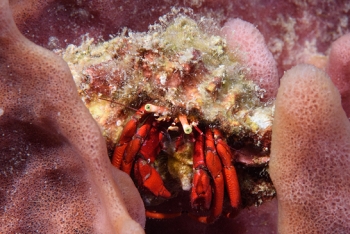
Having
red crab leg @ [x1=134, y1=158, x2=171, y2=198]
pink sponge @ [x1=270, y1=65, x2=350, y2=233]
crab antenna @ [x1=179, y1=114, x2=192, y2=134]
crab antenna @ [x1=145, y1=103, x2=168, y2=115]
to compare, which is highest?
pink sponge @ [x1=270, y1=65, x2=350, y2=233]

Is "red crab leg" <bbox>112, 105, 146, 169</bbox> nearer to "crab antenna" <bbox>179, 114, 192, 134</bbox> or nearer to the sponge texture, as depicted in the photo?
"crab antenna" <bbox>179, 114, 192, 134</bbox>

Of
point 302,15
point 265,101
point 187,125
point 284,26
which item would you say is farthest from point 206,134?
point 302,15

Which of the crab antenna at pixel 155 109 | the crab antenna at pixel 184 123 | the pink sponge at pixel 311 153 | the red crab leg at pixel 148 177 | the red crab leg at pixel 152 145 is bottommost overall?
the red crab leg at pixel 148 177

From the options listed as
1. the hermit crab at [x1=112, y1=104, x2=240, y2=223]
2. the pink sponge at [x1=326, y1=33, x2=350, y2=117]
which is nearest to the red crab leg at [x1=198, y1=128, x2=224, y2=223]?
the hermit crab at [x1=112, y1=104, x2=240, y2=223]

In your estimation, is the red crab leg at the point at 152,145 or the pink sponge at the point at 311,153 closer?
the pink sponge at the point at 311,153

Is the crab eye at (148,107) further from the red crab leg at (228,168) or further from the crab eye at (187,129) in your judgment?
the red crab leg at (228,168)

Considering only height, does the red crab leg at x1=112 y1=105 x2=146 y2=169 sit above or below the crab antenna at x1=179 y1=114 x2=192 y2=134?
below

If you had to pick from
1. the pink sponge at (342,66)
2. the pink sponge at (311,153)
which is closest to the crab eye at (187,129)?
the pink sponge at (311,153)

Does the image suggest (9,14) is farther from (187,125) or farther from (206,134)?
(206,134)
